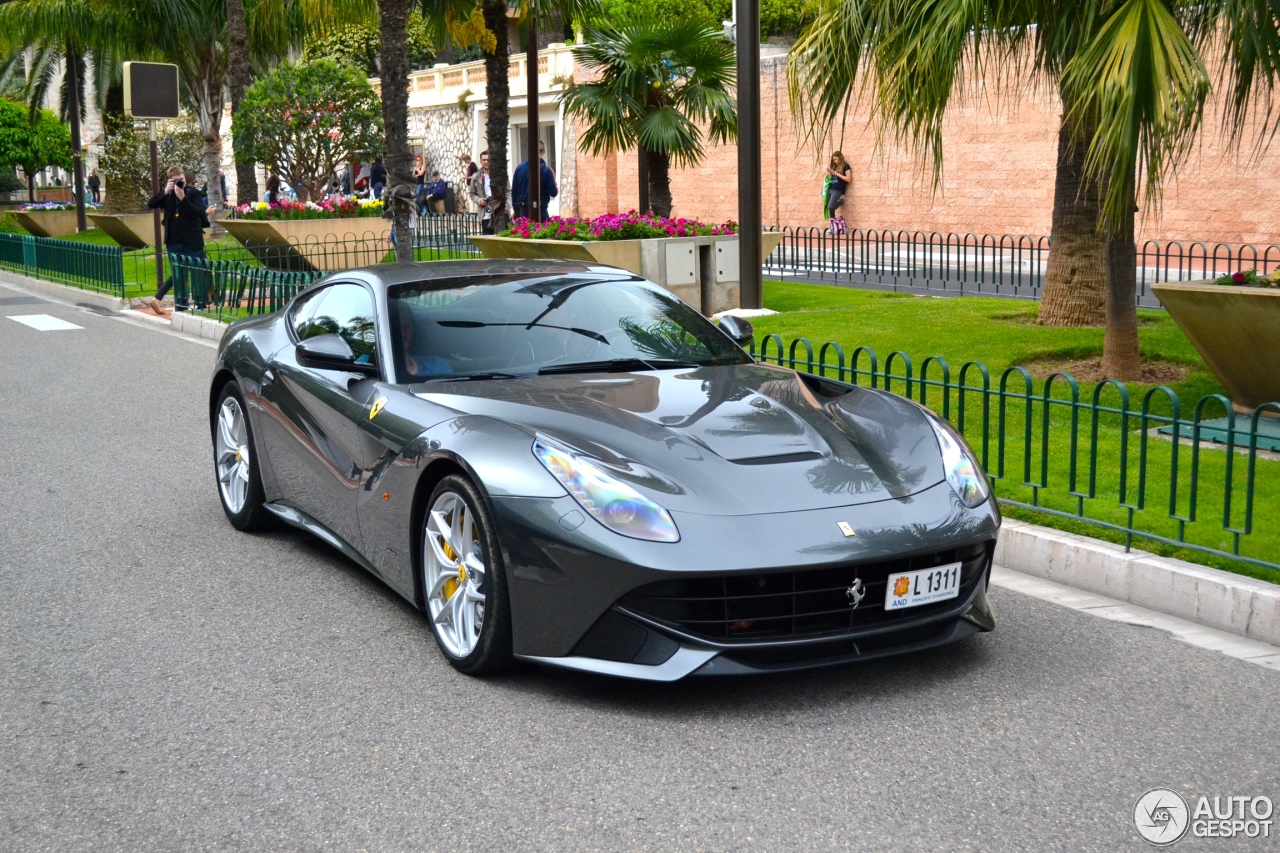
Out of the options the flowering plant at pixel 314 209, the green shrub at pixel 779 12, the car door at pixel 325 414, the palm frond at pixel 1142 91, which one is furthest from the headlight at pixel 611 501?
the green shrub at pixel 779 12

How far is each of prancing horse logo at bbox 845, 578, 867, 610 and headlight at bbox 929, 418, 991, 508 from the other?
0.59m

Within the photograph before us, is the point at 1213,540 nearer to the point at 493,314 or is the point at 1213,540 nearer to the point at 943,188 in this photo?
the point at 493,314

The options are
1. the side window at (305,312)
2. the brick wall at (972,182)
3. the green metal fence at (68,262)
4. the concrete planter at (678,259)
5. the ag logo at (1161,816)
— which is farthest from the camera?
the brick wall at (972,182)

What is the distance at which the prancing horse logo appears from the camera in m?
4.44

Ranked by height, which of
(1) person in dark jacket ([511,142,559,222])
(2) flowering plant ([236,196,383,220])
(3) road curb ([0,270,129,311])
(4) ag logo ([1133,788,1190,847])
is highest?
(1) person in dark jacket ([511,142,559,222])

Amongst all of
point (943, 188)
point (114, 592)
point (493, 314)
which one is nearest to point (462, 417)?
point (493, 314)

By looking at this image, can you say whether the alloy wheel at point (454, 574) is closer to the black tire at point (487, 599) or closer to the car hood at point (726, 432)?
the black tire at point (487, 599)

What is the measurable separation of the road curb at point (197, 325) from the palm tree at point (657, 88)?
5785 millimetres

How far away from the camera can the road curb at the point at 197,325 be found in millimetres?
16438

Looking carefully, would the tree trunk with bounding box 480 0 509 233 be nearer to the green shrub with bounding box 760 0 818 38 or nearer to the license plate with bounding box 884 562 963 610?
the license plate with bounding box 884 562 963 610

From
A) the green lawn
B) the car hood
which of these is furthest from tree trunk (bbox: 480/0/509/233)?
the car hood

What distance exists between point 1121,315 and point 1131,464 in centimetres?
272

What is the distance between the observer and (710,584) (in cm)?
434

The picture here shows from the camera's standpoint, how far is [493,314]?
5.87m
